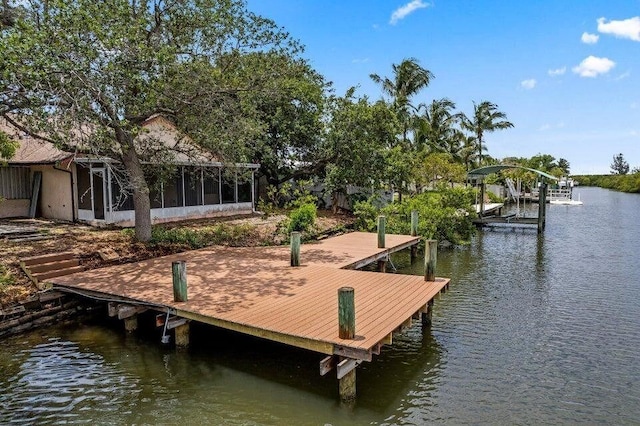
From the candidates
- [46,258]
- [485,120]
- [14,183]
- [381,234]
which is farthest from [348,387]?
[485,120]

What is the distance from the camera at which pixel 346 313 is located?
619cm

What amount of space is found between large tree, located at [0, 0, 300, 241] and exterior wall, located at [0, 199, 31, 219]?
22.8 ft

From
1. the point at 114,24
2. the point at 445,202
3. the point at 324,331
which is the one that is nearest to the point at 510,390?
the point at 324,331

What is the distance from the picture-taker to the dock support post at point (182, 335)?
808cm

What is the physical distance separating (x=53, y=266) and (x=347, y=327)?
7.88 meters

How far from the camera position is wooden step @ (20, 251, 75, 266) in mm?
10117

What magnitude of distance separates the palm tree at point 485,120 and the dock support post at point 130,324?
39.6 metres

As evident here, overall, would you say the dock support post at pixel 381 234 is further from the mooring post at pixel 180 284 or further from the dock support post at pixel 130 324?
the dock support post at pixel 130 324

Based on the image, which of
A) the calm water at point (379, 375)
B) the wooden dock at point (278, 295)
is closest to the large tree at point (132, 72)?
the wooden dock at point (278, 295)

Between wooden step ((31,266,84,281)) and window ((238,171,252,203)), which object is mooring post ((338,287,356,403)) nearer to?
wooden step ((31,266,84,281))

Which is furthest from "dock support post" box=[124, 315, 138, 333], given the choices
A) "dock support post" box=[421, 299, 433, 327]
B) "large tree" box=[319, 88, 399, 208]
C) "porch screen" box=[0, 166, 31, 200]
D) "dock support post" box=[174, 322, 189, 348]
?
"large tree" box=[319, 88, 399, 208]

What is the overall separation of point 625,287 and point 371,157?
12585 mm

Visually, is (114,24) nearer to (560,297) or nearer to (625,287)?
(560,297)

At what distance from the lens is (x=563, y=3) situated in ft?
Answer: 45.1
